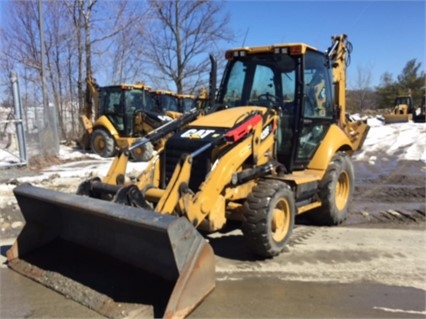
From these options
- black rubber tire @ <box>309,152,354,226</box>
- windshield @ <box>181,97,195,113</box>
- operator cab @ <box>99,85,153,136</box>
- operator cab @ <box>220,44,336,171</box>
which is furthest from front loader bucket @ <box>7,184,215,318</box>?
windshield @ <box>181,97,195,113</box>

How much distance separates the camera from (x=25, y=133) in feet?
43.0

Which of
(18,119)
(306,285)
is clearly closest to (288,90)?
(306,285)

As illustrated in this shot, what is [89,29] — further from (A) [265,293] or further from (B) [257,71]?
(A) [265,293]

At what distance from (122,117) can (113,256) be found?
11.2 meters

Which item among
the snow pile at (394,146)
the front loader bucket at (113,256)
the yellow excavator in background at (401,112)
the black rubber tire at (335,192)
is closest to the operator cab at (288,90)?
the black rubber tire at (335,192)

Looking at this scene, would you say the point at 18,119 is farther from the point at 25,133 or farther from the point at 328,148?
the point at 328,148

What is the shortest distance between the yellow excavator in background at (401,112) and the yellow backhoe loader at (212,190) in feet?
82.3

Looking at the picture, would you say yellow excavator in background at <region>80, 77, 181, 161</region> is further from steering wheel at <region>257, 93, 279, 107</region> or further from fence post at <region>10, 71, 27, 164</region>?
steering wheel at <region>257, 93, 279, 107</region>

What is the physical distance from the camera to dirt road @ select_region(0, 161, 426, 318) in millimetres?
4035

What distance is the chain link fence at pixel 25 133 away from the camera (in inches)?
473

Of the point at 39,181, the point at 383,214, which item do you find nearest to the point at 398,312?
the point at 383,214

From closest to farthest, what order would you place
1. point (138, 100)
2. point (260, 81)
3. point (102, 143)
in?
point (260, 81)
point (138, 100)
point (102, 143)

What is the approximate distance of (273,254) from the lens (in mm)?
5164

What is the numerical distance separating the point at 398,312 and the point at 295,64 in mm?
3380
